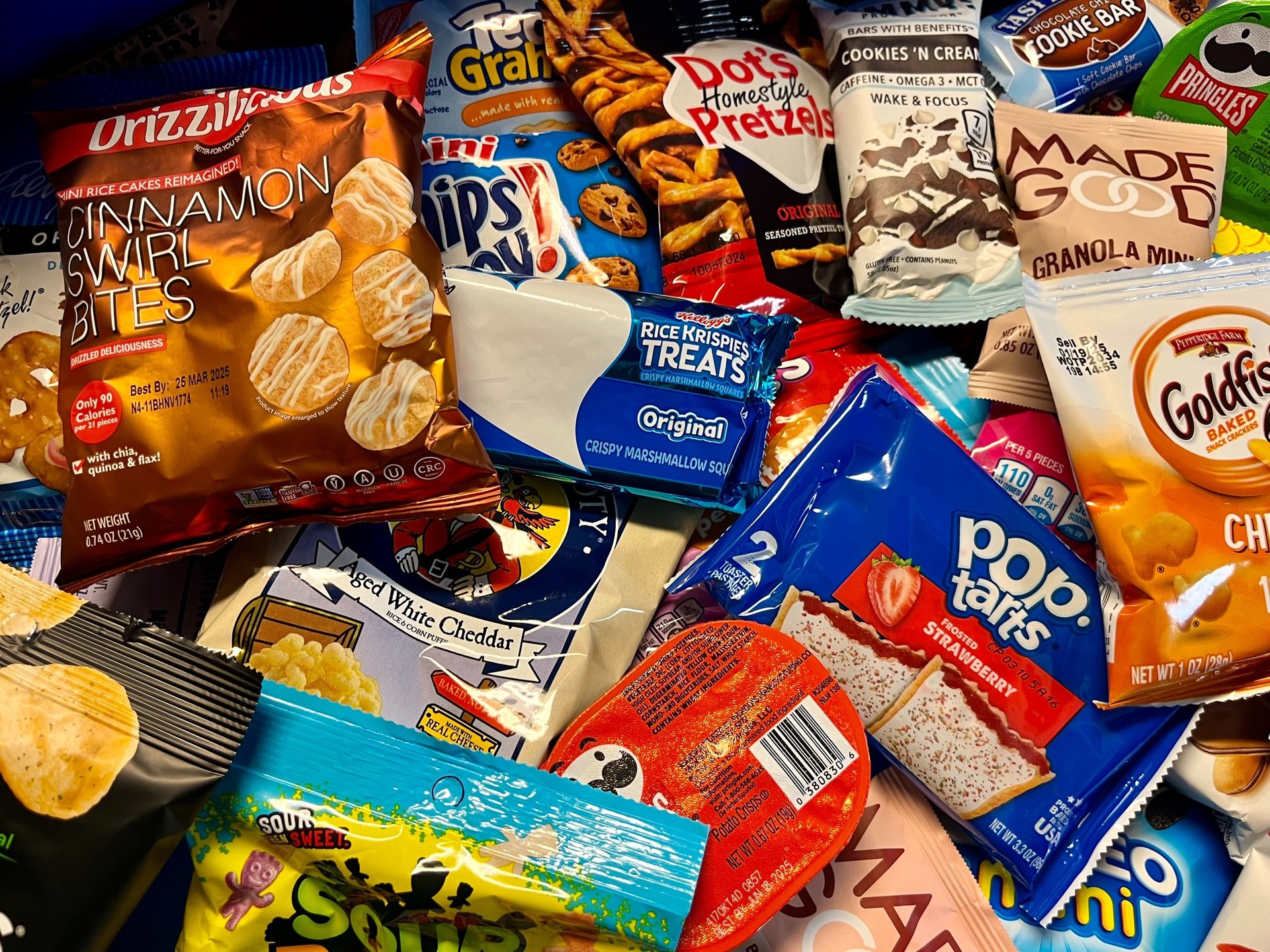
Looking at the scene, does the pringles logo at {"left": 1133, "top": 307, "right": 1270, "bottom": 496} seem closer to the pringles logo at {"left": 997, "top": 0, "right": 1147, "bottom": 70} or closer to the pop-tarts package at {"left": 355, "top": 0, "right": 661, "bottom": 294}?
the pringles logo at {"left": 997, "top": 0, "right": 1147, "bottom": 70}

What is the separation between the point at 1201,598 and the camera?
1.29 m

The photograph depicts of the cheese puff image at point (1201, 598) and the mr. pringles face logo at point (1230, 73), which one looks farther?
the mr. pringles face logo at point (1230, 73)

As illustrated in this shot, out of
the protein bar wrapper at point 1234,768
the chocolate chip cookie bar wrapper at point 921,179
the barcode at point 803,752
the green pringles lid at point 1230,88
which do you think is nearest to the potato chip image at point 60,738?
the barcode at point 803,752

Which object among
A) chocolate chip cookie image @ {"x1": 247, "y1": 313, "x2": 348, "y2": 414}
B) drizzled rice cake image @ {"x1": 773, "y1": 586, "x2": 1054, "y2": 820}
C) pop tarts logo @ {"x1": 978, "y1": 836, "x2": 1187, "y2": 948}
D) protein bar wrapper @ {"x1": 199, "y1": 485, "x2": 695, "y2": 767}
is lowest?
pop tarts logo @ {"x1": 978, "y1": 836, "x2": 1187, "y2": 948}

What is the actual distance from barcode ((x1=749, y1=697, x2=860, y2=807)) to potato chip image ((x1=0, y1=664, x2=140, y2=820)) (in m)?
0.78

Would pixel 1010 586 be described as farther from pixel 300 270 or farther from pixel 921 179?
pixel 300 270

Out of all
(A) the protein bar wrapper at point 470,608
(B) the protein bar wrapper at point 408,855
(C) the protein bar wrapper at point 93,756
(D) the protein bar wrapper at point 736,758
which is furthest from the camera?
(A) the protein bar wrapper at point 470,608

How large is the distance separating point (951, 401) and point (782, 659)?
1.90 feet

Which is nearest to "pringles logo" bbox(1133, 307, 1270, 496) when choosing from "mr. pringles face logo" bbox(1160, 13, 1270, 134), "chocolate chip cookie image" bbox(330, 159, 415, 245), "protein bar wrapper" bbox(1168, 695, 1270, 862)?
"protein bar wrapper" bbox(1168, 695, 1270, 862)

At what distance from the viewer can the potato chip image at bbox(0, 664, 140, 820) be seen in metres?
1.00

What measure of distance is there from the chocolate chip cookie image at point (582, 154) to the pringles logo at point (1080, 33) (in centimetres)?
75

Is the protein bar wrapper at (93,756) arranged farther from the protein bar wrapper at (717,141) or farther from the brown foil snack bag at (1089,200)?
the brown foil snack bag at (1089,200)

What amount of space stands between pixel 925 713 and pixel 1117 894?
0.41 m

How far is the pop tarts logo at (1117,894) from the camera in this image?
1375 mm
